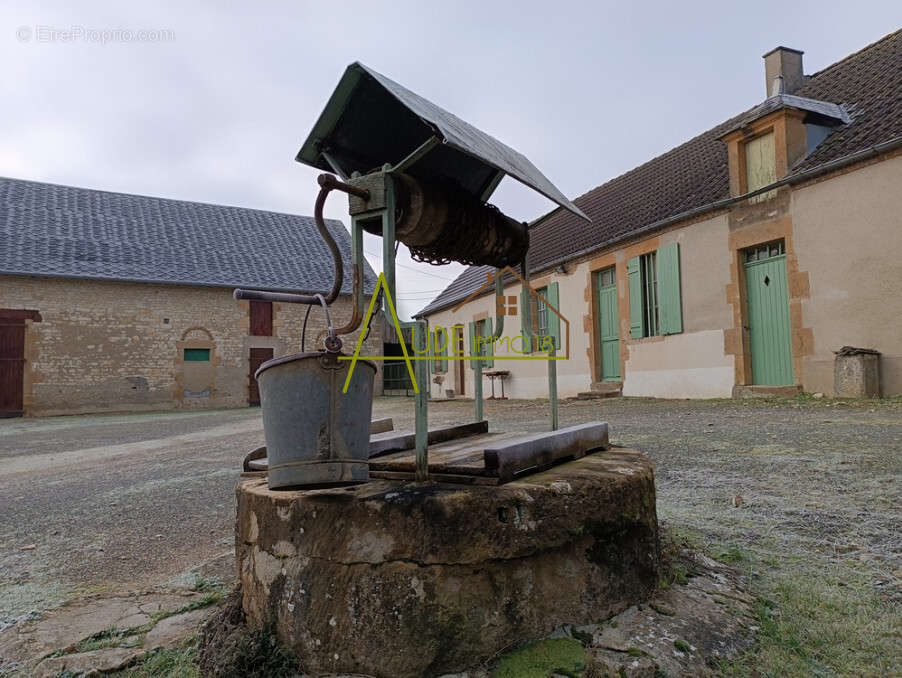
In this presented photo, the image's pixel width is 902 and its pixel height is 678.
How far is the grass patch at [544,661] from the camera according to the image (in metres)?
1.65

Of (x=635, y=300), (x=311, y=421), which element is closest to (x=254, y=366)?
(x=635, y=300)

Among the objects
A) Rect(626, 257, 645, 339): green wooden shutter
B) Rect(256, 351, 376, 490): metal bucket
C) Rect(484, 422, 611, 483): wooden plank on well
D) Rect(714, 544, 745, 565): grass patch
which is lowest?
Rect(714, 544, 745, 565): grass patch

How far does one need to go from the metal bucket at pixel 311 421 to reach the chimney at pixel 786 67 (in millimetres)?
13390

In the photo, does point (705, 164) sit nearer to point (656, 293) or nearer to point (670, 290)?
point (656, 293)

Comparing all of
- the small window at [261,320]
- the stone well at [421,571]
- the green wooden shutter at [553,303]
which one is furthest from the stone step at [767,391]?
the small window at [261,320]

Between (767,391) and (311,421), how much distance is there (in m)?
9.14

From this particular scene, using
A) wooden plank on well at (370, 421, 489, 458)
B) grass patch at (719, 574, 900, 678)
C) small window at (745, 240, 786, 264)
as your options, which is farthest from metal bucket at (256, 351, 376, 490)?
small window at (745, 240, 786, 264)

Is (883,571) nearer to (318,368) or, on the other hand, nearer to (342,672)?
(342,672)

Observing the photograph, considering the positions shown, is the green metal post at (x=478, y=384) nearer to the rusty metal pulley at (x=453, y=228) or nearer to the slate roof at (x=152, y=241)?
the rusty metal pulley at (x=453, y=228)

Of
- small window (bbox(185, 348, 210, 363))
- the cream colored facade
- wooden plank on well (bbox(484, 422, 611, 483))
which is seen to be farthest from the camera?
small window (bbox(185, 348, 210, 363))

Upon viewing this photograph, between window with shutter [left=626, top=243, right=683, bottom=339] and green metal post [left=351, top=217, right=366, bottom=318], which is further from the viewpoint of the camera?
window with shutter [left=626, top=243, right=683, bottom=339]

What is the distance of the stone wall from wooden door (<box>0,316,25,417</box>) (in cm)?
21

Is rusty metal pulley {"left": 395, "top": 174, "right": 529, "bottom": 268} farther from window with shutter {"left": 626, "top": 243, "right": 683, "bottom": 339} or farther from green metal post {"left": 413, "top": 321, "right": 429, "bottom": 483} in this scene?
window with shutter {"left": 626, "top": 243, "right": 683, "bottom": 339}

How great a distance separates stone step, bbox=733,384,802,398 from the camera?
28.6ft
